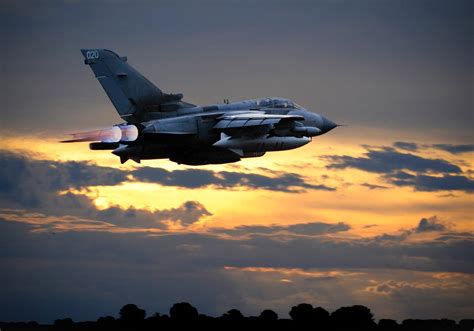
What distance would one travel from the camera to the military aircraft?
228 ft

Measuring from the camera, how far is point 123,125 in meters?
69.5

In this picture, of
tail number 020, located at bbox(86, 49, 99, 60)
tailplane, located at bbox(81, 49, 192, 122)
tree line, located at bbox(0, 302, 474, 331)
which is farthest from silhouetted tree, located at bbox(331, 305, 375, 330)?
tail number 020, located at bbox(86, 49, 99, 60)

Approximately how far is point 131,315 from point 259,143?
20561mm

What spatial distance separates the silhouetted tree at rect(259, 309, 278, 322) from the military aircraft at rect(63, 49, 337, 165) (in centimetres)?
1711

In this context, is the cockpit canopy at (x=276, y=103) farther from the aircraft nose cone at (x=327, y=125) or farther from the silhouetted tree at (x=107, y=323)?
the silhouetted tree at (x=107, y=323)

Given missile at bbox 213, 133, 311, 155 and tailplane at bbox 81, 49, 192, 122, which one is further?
tailplane at bbox 81, 49, 192, 122

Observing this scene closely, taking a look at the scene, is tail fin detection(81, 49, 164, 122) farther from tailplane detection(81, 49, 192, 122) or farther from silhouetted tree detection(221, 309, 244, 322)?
silhouetted tree detection(221, 309, 244, 322)

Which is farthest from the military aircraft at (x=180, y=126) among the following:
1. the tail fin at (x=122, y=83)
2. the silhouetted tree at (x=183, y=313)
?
the silhouetted tree at (x=183, y=313)

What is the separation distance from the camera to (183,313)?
8200cm

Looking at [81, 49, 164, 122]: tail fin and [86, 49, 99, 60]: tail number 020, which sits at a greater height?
[86, 49, 99, 60]: tail number 020

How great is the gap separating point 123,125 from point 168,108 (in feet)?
16.8

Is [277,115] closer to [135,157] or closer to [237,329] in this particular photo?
[135,157]

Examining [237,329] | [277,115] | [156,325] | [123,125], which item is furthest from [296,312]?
[123,125]

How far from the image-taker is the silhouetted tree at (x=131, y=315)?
8044 centimetres
